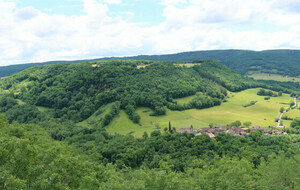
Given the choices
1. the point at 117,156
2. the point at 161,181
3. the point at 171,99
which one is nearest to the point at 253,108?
the point at 171,99

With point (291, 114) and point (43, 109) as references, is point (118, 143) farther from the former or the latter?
point (291, 114)

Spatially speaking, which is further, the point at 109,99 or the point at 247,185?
the point at 109,99

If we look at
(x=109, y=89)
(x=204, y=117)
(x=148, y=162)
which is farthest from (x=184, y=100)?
(x=148, y=162)

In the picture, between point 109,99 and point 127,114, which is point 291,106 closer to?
point 127,114

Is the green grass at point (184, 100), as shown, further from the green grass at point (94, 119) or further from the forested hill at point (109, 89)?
the green grass at point (94, 119)

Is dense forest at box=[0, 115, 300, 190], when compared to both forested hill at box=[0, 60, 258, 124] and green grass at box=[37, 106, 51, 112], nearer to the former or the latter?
forested hill at box=[0, 60, 258, 124]

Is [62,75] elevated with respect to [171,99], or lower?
elevated

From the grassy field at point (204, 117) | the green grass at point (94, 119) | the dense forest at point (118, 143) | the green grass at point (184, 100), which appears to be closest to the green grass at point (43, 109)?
the dense forest at point (118, 143)
